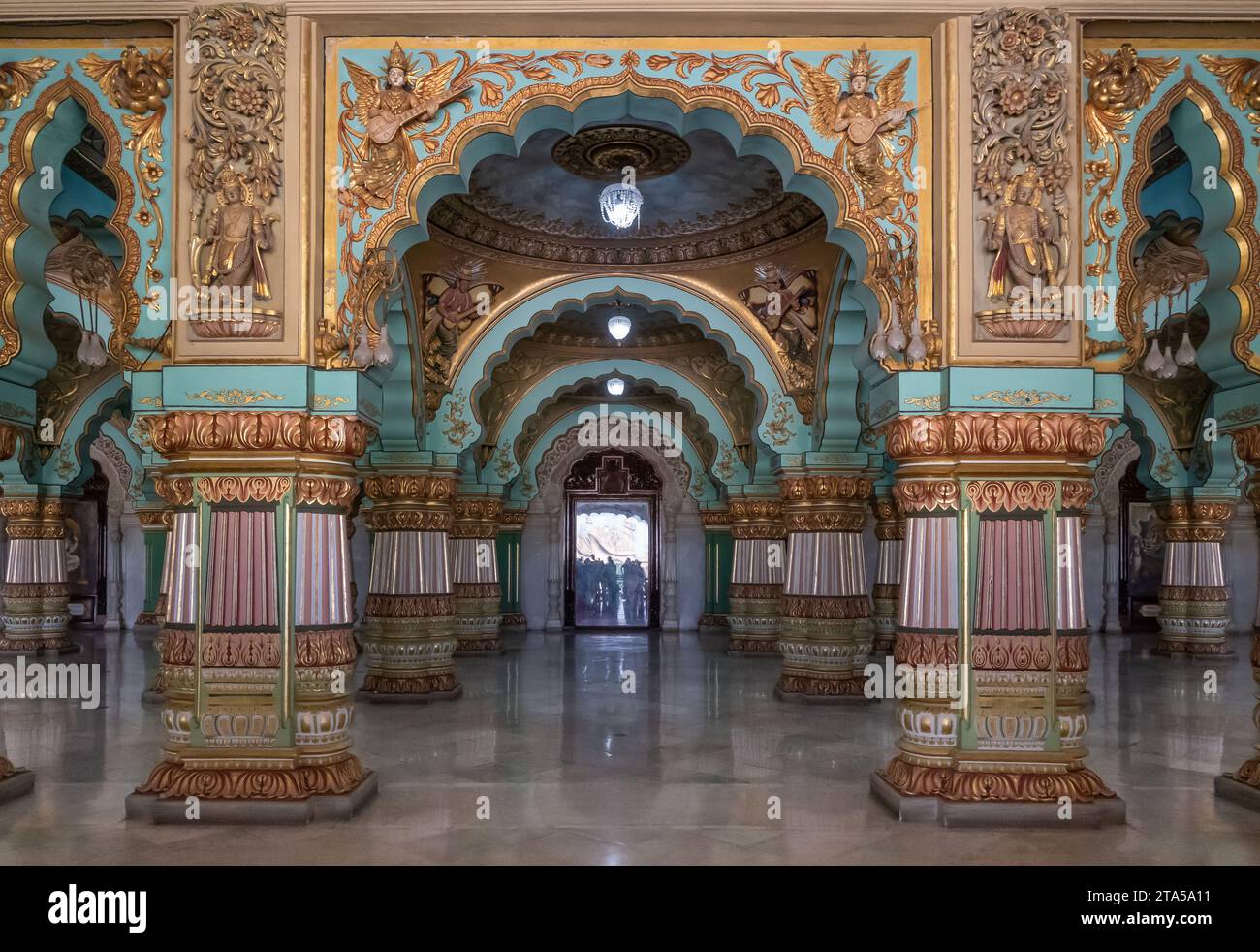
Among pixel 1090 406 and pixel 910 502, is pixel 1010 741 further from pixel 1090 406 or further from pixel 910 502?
pixel 1090 406

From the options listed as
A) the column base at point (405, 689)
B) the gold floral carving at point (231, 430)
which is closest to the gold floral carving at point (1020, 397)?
the gold floral carving at point (231, 430)

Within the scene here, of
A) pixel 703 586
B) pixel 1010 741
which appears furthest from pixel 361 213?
pixel 703 586

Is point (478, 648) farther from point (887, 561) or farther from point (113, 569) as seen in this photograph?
point (113, 569)

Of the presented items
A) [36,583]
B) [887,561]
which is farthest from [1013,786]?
[36,583]

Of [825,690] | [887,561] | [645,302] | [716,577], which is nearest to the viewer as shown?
[825,690]

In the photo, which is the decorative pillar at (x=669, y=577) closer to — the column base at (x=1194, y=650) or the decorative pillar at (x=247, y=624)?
the column base at (x=1194, y=650)

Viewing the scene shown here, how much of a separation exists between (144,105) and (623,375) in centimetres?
912

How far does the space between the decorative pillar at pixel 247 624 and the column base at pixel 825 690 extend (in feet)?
19.4

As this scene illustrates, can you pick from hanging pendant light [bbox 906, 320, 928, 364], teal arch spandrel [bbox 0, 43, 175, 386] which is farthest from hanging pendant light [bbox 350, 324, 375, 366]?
hanging pendant light [bbox 906, 320, 928, 364]

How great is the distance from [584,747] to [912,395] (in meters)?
3.97

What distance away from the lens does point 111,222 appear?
571 cm

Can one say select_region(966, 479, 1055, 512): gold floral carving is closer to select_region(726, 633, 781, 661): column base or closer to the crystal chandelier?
the crystal chandelier

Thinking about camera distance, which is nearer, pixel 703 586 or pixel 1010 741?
pixel 1010 741

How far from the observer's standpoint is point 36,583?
15297mm
